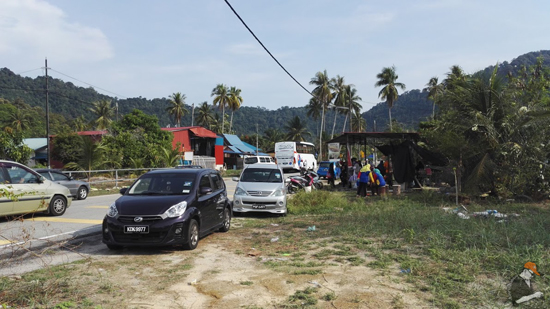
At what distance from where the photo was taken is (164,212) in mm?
7578

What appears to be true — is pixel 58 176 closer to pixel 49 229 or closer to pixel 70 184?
pixel 70 184

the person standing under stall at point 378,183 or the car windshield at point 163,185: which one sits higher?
the car windshield at point 163,185

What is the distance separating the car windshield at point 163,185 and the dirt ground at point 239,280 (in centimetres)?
123

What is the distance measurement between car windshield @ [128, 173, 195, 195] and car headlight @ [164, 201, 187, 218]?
0.62 metres

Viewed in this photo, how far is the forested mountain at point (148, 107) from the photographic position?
8349 centimetres

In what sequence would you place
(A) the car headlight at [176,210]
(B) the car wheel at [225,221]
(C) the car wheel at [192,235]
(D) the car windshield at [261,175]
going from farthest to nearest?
(D) the car windshield at [261,175]
(B) the car wheel at [225,221]
(C) the car wheel at [192,235]
(A) the car headlight at [176,210]

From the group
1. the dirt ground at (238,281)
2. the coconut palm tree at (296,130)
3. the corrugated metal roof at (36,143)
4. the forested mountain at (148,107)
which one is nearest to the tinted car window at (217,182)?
the dirt ground at (238,281)

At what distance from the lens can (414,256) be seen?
6.95 meters

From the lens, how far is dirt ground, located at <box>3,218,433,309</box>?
4961 millimetres

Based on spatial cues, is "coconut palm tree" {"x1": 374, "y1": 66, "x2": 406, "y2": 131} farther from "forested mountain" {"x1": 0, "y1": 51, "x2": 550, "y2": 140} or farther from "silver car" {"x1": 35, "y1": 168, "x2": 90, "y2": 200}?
"silver car" {"x1": 35, "y1": 168, "x2": 90, "y2": 200}

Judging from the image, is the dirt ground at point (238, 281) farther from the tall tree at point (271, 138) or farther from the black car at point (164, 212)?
the tall tree at point (271, 138)

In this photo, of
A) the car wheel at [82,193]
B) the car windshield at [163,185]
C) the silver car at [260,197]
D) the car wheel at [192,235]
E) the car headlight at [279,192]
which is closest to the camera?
the car wheel at [192,235]

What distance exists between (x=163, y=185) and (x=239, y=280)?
143 inches

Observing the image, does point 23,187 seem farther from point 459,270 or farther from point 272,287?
point 459,270
